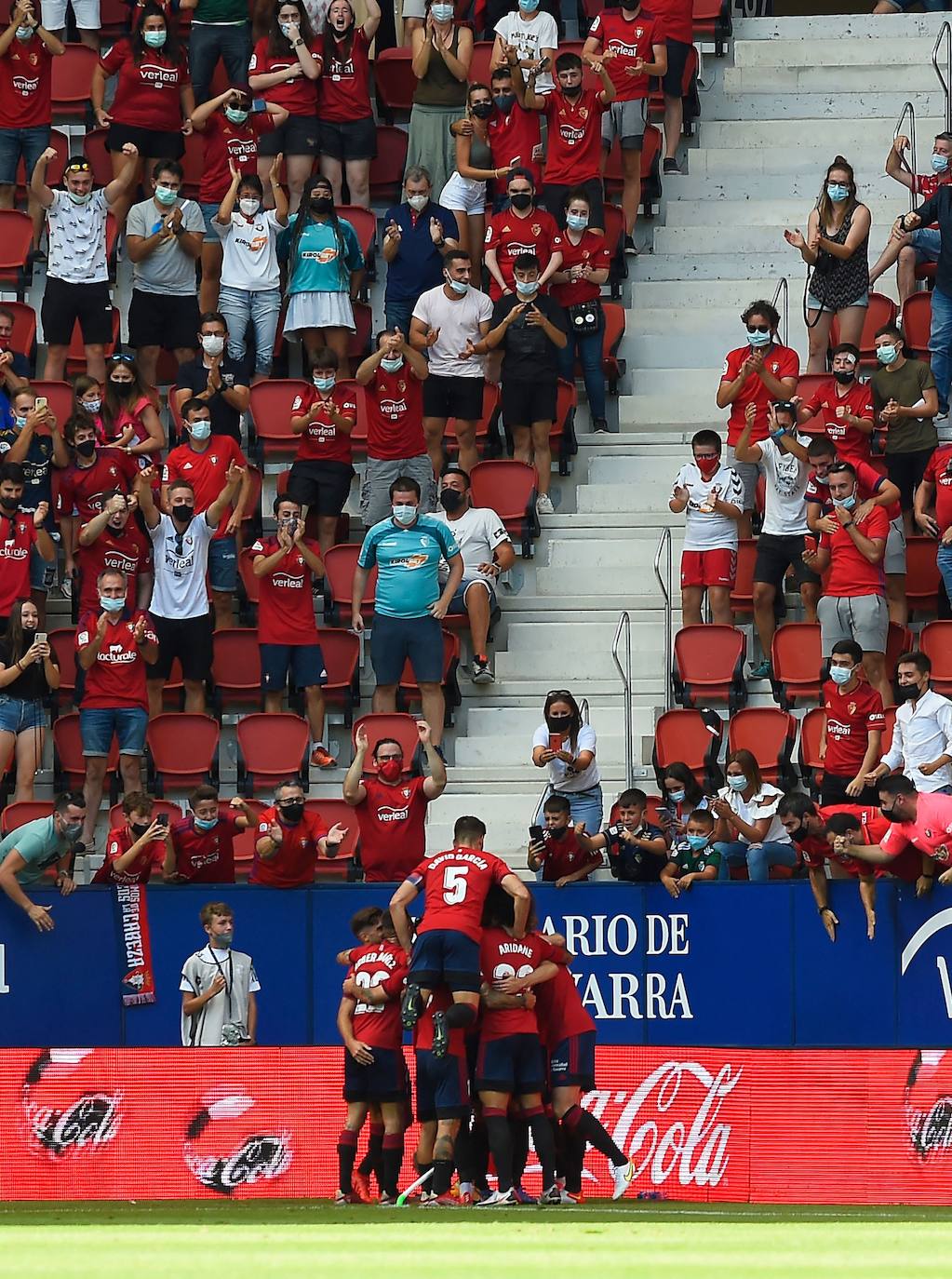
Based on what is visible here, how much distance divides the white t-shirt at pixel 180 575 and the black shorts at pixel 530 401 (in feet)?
8.73

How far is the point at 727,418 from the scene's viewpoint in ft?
68.7

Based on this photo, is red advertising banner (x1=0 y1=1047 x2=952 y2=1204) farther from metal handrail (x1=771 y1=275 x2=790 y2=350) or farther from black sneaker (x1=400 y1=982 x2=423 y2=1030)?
metal handrail (x1=771 y1=275 x2=790 y2=350)

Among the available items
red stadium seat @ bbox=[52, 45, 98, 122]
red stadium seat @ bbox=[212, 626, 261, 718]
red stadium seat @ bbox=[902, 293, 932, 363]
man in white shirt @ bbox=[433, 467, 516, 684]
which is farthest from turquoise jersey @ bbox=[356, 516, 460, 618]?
red stadium seat @ bbox=[52, 45, 98, 122]

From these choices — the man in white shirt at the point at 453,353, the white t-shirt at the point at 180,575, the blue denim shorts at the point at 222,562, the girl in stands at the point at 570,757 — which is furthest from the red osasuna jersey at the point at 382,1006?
the man in white shirt at the point at 453,353

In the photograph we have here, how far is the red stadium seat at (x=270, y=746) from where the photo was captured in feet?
61.0

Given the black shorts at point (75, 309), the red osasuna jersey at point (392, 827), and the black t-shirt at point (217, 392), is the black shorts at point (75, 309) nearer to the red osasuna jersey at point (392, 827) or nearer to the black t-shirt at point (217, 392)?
the black t-shirt at point (217, 392)

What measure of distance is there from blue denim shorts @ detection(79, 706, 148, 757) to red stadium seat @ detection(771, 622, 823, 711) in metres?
4.50

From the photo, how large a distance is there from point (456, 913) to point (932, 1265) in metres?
4.28

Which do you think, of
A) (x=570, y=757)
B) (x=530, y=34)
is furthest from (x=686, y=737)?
(x=530, y=34)

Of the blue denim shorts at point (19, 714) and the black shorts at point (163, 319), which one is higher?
the black shorts at point (163, 319)

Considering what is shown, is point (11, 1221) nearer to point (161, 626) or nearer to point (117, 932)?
point (117, 932)

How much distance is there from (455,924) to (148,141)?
33.4ft

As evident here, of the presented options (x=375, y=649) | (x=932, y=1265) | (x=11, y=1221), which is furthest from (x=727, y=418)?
(x=932, y=1265)

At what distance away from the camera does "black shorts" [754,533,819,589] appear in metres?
18.7
